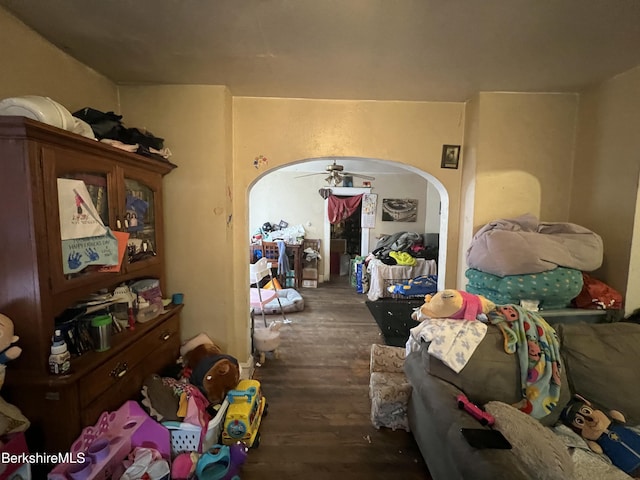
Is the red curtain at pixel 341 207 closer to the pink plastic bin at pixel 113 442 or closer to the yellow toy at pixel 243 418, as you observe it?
the yellow toy at pixel 243 418

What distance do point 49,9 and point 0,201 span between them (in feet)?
2.88

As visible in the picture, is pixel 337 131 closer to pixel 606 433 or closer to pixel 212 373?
pixel 212 373

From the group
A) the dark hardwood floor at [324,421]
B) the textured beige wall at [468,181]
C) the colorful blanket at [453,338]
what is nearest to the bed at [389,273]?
the dark hardwood floor at [324,421]

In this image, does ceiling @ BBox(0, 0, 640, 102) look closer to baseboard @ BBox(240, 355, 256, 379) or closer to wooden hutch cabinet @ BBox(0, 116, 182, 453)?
wooden hutch cabinet @ BBox(0, 116, 182, 453)

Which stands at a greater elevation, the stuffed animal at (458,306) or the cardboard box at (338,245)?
the stuffed animal at (458,306)

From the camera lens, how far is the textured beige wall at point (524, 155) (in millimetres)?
2168

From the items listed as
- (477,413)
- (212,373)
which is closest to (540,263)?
(477,413)

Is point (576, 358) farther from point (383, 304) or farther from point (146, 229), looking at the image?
point (383, 304)

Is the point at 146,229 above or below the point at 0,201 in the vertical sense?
below

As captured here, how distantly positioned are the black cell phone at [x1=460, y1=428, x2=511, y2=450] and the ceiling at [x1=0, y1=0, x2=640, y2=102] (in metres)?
1.68

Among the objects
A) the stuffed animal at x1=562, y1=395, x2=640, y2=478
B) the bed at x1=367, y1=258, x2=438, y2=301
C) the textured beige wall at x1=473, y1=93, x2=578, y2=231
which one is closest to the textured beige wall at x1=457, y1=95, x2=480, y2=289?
the textured beige wall at x1=473, y1=93, x2=578, y2=231

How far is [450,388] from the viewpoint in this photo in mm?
1406

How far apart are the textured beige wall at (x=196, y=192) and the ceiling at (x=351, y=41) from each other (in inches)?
5.1

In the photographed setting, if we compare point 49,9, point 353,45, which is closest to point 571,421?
point 353,45
